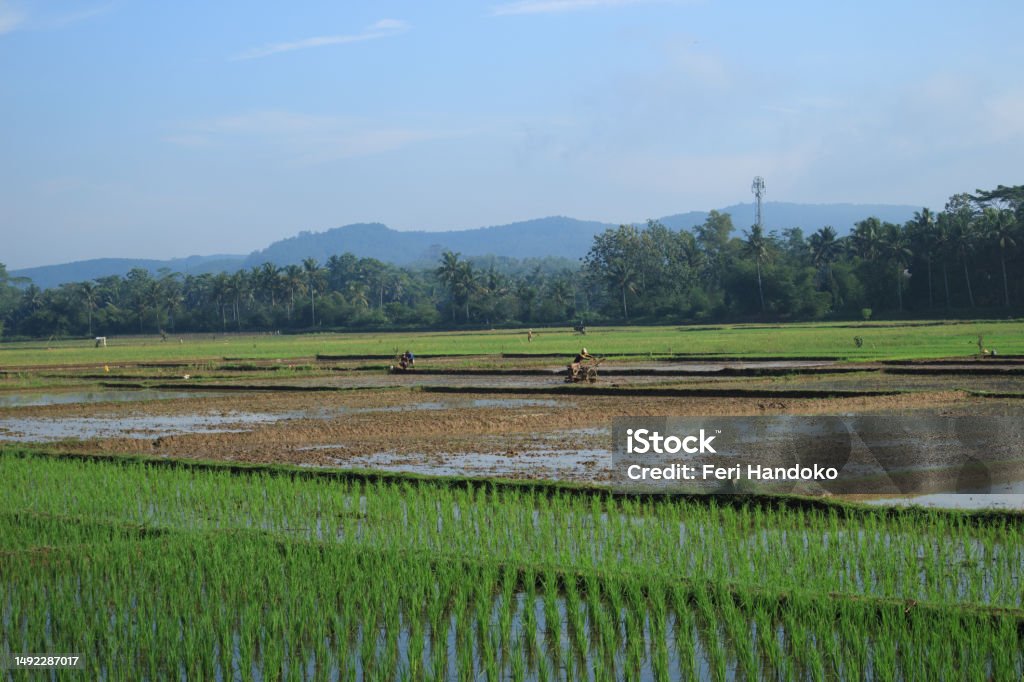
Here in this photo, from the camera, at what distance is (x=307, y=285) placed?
403 feet

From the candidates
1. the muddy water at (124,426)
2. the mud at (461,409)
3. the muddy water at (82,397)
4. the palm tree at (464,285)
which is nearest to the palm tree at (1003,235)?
the mud at (461,409)

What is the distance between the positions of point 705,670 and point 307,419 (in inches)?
592

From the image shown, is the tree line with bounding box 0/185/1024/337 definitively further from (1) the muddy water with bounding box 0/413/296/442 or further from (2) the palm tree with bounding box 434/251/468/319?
(1) the muddy water with bounding box 0/413/296/442

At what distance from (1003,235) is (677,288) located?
32.0 meters

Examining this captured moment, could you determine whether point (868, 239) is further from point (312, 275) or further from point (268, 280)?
point (268, 280)

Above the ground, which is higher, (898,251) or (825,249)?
(825,249)

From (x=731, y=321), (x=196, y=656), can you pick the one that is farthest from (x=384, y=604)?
(x=731, y=321)

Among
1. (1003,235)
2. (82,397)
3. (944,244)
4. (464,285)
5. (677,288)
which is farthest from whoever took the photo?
(464,285)

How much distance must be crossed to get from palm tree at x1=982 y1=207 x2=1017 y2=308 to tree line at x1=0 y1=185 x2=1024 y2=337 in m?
0.12

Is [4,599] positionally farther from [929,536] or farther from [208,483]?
[929,536]

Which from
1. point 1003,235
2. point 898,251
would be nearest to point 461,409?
point 1003,235

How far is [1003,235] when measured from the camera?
71062mm

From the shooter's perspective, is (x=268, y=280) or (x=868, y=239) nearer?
(x=868, y=239)

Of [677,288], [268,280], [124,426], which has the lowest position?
[124,426]
